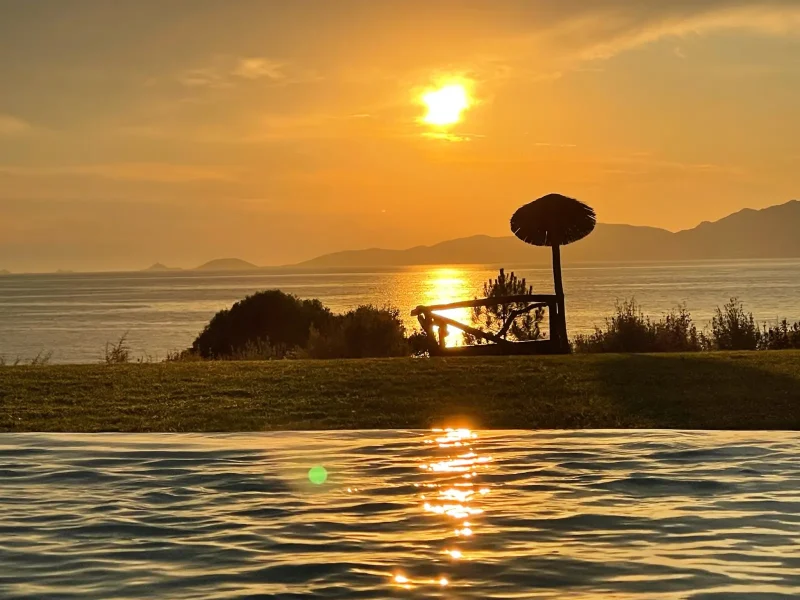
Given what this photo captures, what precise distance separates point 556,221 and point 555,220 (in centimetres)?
4

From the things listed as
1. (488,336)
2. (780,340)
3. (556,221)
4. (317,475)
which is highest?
(556,221)

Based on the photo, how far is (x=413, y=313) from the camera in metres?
20.8

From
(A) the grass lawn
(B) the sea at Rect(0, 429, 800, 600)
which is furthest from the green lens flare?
(A) the grass lawn

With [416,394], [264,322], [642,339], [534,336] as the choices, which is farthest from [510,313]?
[264,322]

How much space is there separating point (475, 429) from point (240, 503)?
14.4 feet

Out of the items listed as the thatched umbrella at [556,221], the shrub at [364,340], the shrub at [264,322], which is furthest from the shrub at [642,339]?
the shrub at [264,322]

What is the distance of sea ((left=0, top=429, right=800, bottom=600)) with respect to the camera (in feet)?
19.5

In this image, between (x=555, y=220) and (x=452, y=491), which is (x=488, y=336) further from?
(x=452, y=491)

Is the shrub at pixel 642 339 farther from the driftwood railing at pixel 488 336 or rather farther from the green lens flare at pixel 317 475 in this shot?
the green lens flare at pixel 317 475

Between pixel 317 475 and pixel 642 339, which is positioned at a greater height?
pixel 642 339

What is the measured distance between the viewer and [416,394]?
567 inches

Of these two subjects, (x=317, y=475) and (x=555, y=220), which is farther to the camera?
(x=555, y=220)

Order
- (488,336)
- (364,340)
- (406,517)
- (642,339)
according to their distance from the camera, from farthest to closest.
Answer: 1. (364,340)
2. (642,339)
3. (488,336)
4. (406,517)

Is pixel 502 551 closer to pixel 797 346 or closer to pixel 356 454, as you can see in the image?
pixel 356 454
